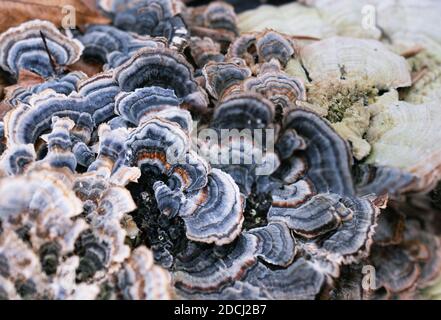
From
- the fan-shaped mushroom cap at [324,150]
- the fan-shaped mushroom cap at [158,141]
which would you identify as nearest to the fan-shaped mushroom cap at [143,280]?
the fan-shaped mushroom cap at [158,141]

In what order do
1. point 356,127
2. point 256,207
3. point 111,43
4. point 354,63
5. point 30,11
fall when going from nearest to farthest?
point 256,207, point 356,127, point 354,63, point 111,43, point 30,11

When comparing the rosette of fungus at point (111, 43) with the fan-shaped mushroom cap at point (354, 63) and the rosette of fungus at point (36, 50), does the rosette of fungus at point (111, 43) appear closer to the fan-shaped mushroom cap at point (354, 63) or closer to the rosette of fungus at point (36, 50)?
the rosette of fungus at point (36, 50)

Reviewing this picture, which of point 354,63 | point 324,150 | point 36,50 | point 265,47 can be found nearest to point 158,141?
point 324,150

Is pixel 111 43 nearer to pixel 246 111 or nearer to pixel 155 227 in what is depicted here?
pixel 246 111

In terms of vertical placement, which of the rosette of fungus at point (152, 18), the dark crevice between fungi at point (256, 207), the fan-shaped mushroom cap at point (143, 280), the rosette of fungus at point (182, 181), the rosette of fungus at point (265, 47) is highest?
the rosette of fungus at point (152, 18)

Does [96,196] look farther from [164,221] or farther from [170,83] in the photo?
[170,83]
